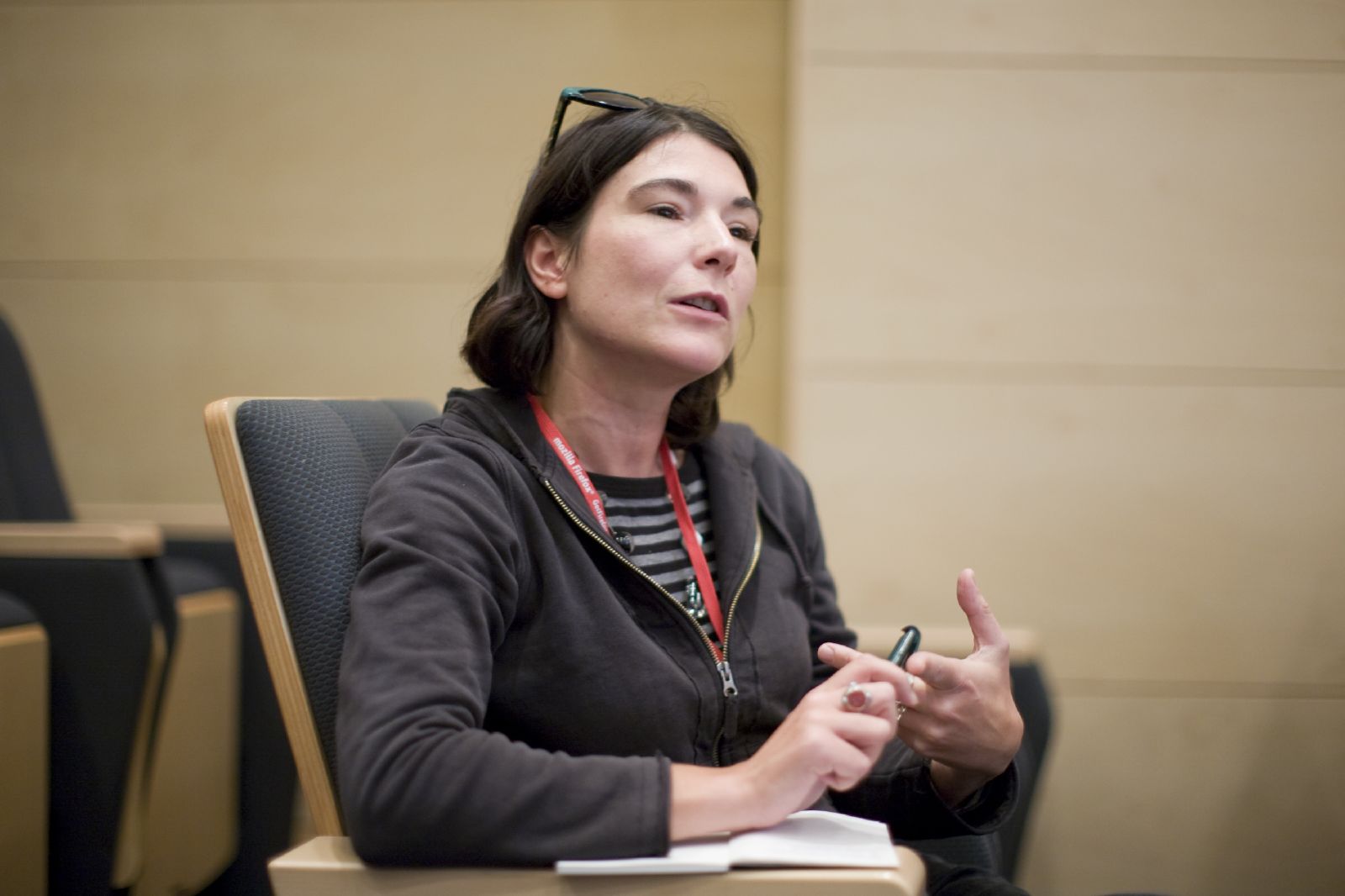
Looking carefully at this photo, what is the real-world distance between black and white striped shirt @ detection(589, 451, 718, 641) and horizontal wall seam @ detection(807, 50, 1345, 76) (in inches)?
48.2

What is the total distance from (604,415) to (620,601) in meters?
0.24

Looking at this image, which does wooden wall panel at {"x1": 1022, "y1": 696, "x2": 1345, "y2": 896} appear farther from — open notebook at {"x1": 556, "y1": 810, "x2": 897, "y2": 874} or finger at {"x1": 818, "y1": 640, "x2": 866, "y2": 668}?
open notebook at {"x1": 556, "y1": 810, "x2": 897, "y2": 874}

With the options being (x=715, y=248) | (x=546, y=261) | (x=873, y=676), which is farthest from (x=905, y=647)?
(x=546, y=261)

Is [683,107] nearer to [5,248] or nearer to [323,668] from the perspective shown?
[323,668]

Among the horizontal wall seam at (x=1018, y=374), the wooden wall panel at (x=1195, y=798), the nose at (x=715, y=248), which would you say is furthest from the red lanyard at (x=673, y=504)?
the wooden wall panel at (x=1195, y=798)

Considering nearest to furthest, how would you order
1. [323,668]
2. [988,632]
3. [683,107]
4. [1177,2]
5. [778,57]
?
[323,668], [988,632], [683,107], [1177,2], [778,57]

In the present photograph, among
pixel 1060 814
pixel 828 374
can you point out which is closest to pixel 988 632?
pixel 828 374

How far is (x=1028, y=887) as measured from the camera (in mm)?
2207

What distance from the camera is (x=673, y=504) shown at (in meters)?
1.26

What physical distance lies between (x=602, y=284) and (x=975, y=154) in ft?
4.00

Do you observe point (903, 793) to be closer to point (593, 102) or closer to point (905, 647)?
point (905, 647)

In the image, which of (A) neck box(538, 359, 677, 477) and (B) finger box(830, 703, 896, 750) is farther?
(A) neck box(538, 359, 677, 477)

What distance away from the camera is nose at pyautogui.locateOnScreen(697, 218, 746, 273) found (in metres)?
1.17

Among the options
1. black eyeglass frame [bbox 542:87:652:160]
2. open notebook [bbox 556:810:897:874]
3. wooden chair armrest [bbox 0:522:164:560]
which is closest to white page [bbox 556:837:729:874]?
open notebook [bbox 556:810:897:874]
